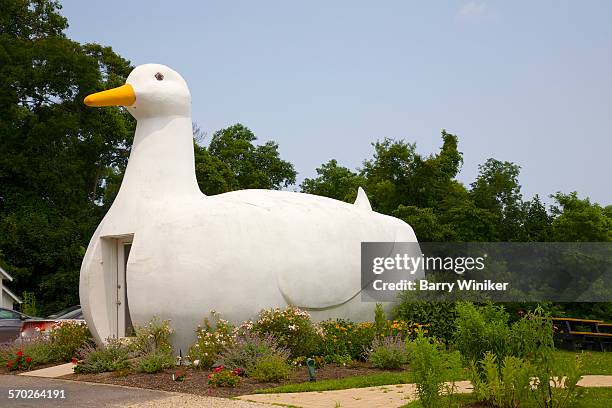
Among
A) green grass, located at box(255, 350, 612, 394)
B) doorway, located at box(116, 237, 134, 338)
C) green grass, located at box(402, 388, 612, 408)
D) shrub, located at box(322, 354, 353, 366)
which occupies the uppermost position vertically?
doorway, located at box(116, 237, 134, 338)

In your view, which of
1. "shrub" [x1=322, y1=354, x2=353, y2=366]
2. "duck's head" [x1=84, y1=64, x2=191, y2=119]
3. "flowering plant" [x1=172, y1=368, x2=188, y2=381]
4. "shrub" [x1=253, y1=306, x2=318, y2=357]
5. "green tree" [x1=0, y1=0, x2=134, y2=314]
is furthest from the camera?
"green tree" [x1=0, y1=0, x2=134, y2=314]

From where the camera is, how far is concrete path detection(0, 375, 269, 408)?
27.6ft

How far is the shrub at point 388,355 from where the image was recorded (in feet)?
37.1

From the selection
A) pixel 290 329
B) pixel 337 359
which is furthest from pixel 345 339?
pixel 290 329

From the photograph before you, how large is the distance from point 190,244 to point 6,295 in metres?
16.0

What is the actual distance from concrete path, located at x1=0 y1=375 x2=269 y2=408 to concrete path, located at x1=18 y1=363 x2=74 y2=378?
1.14m

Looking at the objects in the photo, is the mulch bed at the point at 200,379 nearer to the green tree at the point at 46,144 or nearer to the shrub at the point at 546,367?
the shrub at the point at 546,367

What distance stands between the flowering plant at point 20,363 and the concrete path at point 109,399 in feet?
7.23

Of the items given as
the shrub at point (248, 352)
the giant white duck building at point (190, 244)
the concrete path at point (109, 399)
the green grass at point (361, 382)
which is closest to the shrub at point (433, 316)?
the giant white duck building at point (190, 244)

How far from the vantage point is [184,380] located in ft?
33.3

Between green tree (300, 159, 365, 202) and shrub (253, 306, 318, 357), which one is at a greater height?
green tree (300, 159, 365, 202)

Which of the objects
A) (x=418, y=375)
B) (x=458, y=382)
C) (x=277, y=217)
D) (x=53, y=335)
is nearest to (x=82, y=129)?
(x=53, y=335)

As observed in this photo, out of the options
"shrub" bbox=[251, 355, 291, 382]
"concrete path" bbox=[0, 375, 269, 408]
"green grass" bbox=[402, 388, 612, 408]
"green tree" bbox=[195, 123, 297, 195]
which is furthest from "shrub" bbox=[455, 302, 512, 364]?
"green tree" bbox=[195, 123, 297, 195]

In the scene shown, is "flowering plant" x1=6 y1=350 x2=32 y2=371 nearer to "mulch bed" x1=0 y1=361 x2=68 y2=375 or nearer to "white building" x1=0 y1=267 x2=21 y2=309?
"mulch bed" x1=0 y1=361 x2=68 y2=375
